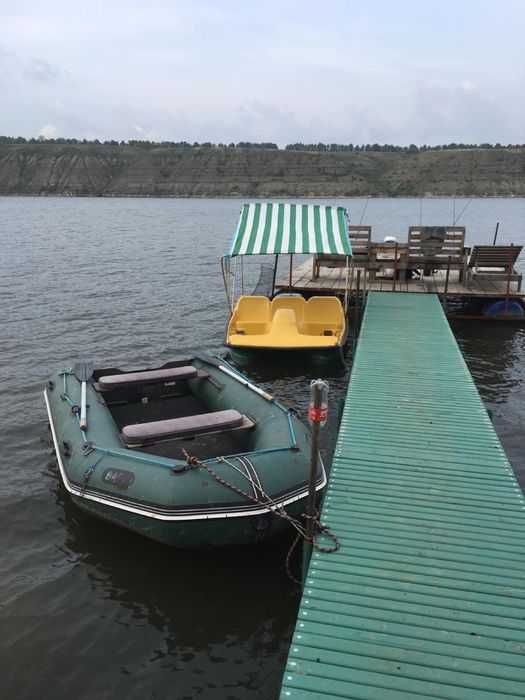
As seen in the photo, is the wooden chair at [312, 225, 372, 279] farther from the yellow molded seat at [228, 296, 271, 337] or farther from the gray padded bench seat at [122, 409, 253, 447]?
the gray padded bench seat at [122, 409, 253, 447]

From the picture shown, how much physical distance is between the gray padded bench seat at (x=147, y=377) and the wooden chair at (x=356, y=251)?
9823 mm

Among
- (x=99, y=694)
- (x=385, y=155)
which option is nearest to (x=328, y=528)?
(x=99, y=694)

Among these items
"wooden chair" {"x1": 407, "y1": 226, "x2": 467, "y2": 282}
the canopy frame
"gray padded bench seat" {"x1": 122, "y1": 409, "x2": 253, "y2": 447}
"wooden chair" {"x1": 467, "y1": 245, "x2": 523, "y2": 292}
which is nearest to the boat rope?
"gray padded bench seat" {"x1": 122, "y1": 409, "x2": 253, "y2": 447}

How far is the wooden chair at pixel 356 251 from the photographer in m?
19.1

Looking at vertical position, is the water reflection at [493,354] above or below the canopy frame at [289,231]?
below

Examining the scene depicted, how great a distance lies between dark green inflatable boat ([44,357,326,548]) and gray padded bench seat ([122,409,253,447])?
0.05 ft

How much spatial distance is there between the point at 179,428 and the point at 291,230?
927 centimetres

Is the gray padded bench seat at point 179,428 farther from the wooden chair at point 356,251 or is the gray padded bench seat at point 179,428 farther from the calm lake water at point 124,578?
the wooden chair at point 356,251

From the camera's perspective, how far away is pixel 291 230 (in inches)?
623

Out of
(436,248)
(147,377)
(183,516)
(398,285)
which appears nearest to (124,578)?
(183,516)

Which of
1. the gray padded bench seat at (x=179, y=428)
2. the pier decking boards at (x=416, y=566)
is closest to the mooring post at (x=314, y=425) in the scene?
the pier decking boards at (x=416, y=566)

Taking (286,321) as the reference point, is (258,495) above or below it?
below

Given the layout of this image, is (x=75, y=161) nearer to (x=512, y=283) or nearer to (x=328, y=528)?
(x=512, y=283)

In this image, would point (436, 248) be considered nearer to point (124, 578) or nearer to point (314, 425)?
point (314, 425)
